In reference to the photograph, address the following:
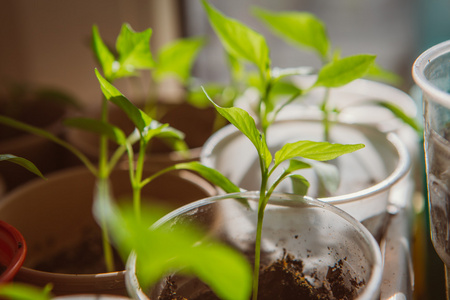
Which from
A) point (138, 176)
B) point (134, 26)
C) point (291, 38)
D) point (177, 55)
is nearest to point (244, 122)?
point (138, 176)

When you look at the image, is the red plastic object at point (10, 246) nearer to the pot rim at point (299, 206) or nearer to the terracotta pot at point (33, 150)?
the pot rim at point (299, 206)

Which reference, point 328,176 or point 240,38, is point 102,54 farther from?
point 328,176

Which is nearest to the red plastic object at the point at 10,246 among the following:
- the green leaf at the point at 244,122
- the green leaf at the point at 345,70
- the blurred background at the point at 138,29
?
the green leaf at the point at 244,122

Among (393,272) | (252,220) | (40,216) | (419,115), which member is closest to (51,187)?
(40,216)

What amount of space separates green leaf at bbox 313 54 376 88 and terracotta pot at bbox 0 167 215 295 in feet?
0.66

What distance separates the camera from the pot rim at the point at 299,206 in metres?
0.35

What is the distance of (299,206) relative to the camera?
0.44 m

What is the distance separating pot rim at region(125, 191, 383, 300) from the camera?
35cm

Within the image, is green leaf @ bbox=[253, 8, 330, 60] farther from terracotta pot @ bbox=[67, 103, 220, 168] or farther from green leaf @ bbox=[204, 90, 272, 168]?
terracotta pot @ bbox=[67, 103, 220, 168]

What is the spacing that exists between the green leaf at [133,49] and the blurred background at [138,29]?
1.62 feet

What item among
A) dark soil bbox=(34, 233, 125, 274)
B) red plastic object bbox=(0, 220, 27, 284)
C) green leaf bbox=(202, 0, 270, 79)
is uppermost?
green leaf bbox=(202, 0, 270, 79)

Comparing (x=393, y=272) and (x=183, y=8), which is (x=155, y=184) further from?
(x=183, y=8)

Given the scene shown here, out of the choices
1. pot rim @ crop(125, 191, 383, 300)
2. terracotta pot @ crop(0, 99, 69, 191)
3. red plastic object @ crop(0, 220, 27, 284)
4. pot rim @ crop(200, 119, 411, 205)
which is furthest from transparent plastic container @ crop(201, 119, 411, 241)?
terracotta pot @ crop(0, 99, 69, 191)

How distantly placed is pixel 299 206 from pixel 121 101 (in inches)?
7.0
